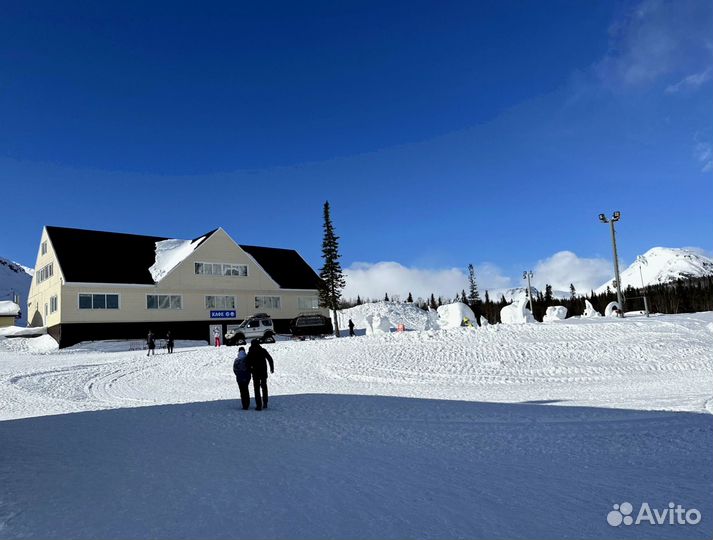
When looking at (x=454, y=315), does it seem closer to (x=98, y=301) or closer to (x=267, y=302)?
(x=267, y=302)

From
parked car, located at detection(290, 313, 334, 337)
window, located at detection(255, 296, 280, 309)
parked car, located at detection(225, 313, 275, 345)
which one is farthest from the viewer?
window, located at detection(255, 296, 280, 309)

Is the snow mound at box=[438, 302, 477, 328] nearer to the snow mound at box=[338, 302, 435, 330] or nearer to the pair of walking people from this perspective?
the pair of walking people

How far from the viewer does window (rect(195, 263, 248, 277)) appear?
45.3 meters

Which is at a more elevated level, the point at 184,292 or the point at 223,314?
the point at 184,292

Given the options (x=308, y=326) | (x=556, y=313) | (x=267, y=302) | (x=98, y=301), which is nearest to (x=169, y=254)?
(x=98, y=301)

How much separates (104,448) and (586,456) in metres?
7.51

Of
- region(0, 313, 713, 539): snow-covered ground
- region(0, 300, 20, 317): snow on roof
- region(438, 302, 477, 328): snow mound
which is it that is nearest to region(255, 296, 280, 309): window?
region(438, 302, 477, 328): snow mound

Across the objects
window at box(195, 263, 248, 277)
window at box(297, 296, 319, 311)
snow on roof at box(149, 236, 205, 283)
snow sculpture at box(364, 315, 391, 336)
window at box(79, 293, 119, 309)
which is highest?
snow on roof at box(149, 236, 205, 283)

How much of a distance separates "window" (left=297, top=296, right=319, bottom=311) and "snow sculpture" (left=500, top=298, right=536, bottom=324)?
25274 millimetres

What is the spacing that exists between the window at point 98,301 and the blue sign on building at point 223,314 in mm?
8216

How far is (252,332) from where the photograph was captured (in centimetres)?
3631

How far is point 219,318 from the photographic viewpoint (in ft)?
150

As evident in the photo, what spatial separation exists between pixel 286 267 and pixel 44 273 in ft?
74.5

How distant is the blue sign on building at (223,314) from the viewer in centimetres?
→ 4531
